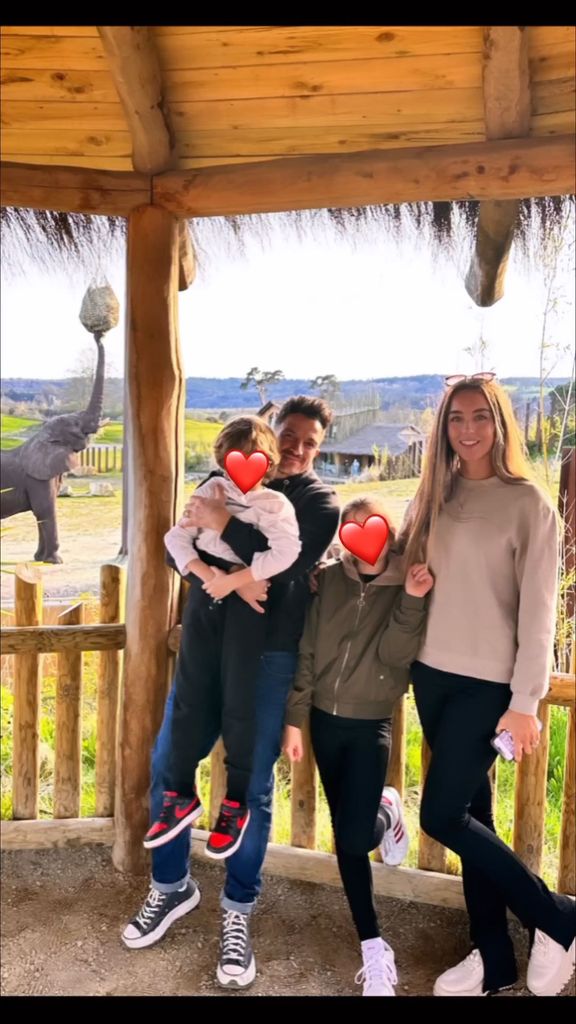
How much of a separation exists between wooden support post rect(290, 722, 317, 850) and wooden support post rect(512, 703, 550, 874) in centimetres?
73

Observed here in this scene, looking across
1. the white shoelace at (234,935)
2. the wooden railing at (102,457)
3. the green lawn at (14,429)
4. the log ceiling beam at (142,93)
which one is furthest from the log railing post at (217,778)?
the log ceiling beam at (142,93)

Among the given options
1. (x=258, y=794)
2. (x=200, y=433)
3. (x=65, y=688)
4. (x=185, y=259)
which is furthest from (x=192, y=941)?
(x=185, y=259)

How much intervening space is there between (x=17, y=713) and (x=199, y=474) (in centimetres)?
120

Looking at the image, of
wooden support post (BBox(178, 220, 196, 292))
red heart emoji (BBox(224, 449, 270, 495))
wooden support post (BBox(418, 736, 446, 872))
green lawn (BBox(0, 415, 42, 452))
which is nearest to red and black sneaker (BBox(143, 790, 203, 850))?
wooden support post (BBox(418, 736, 446, 872))

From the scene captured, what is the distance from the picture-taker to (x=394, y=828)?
2652mm

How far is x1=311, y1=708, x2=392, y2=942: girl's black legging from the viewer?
2.31 m

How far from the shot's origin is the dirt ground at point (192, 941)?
242 cm

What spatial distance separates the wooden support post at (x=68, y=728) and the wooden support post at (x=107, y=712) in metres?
0.08

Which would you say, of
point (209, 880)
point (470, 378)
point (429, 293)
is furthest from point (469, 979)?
point (429, 293)

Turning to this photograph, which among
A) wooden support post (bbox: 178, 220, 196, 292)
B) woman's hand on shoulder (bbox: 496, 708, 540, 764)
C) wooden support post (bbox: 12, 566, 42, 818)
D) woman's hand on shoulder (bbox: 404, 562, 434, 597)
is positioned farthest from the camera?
wooden support post (bbox: 12, 566, 42, 818)

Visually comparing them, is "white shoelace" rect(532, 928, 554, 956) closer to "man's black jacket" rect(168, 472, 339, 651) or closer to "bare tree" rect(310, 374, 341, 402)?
"man's black jacket" rect(168, 472, 339, 651)

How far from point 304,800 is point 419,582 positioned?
114 centimetres

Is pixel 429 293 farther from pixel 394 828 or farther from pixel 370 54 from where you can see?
pixel 394 828

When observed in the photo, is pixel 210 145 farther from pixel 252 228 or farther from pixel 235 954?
pixel 235 954
